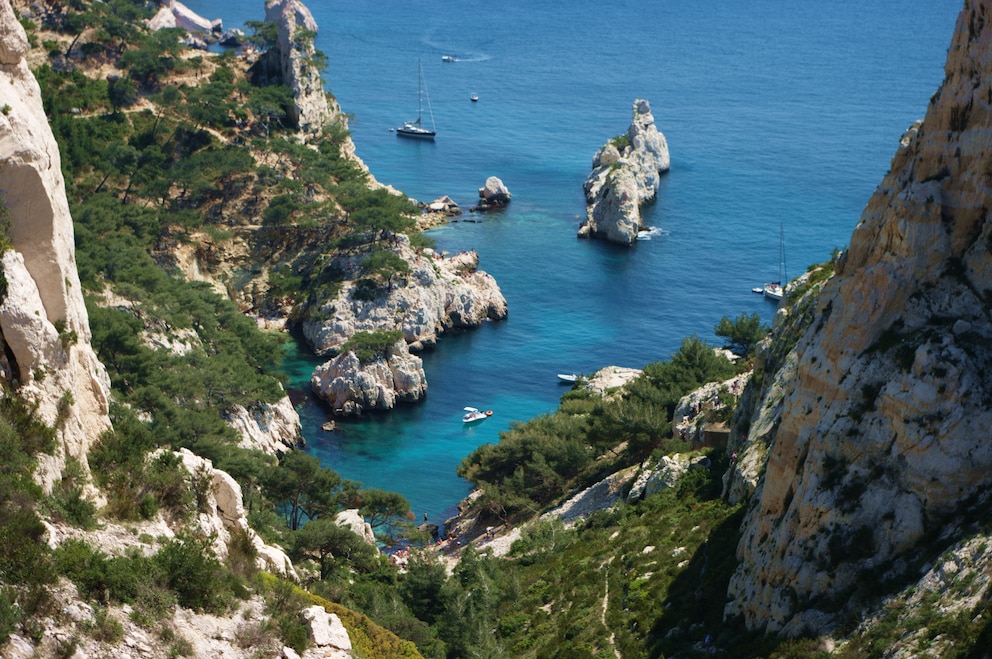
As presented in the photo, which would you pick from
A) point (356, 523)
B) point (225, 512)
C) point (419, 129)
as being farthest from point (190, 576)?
point (419, 129)

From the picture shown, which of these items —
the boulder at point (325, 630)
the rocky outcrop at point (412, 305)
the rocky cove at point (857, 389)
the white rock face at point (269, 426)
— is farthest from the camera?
the rocky outcrop at point (412, 305)

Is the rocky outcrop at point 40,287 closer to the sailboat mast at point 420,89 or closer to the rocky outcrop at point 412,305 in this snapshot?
the rocky outcrop at point 412,305

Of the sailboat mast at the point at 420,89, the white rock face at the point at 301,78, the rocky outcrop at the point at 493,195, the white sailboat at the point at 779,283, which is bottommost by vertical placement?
the white sailboat at the point at 779,283


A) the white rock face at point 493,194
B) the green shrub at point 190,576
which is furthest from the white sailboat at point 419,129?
the green shrub at point 190,576

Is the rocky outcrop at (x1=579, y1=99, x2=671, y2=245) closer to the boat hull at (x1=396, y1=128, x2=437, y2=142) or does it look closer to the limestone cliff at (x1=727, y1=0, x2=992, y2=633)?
the boat hull at (x1=396, y1=128, x2=437, y2=142)

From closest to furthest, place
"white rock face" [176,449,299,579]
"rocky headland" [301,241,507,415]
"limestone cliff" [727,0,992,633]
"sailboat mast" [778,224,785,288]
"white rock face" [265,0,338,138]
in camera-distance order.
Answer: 1. "limestone cliff" [727,0,992,633]
2. "white rock face" [176,449,299,579]
3. "rocky headland" [301,241,507,415]
4. "sailboat mast" [778,224,785,288]
5. "white rock face" [265,0,338,138]

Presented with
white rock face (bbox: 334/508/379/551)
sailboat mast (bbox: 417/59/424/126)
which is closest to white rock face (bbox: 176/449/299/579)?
white rock face (bbox: 334/508/379/551)
